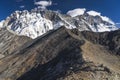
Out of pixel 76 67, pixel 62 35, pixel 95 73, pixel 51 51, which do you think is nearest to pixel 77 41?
pixel 51 51

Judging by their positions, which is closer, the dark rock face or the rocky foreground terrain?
the rocky foreground terrain

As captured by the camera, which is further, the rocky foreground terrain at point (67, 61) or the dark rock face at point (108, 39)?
the dark rock face at point (108, 39)

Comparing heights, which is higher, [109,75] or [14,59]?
[14,59]

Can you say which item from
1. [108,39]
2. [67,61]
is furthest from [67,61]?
[108,39]

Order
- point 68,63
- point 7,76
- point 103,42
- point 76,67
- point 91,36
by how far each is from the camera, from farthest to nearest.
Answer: point 91,36, point 103,42, point 7,76, point 68,63, point 76,67

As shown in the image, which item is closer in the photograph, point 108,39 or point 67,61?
point 67,61

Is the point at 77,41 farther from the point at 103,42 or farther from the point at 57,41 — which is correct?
the point at 103,42

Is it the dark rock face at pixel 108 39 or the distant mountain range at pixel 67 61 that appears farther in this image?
the dark rock face at pixel 108 39

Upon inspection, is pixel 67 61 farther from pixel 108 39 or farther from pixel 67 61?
pixel 108 39
